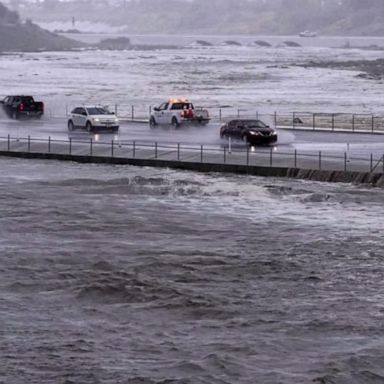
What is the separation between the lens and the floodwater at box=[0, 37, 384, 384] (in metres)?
24.6

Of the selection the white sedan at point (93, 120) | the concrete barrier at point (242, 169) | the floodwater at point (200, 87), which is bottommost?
the floodwater at point (200, 87)

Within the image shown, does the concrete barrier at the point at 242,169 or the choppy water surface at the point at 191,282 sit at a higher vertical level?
the concrete barrier at the point at 242,169

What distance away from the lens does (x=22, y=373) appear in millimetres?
24000

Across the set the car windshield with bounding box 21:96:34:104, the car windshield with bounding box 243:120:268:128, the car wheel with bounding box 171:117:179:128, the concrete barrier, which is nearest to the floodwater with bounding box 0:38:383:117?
the car windshield with bounding box 21:96:34:104

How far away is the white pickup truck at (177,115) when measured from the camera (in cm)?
6550

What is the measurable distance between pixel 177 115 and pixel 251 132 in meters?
10.9

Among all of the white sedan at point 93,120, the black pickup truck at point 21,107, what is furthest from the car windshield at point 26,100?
the white sedan at point 93,120

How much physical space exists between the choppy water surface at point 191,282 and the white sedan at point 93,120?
1598 cm

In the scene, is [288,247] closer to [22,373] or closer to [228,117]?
[22,373]

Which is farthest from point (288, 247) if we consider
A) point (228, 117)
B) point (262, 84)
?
point (262, 84)

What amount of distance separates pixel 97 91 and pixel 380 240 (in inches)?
3408

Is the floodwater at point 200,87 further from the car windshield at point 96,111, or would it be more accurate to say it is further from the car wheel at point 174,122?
the car wheel at point 174,122

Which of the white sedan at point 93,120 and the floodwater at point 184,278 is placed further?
the white sedan at point 93,120

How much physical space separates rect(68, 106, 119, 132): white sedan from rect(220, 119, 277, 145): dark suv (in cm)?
797
